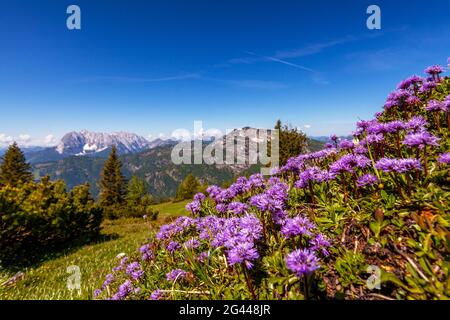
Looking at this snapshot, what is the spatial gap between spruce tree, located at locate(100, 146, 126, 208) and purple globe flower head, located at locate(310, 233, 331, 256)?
75316 millimetres

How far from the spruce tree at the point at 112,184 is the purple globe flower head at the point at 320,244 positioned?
247ft

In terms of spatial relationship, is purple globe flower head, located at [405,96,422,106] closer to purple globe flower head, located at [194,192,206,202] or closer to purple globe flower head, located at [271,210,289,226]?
purple globe flower head, located at [271,210,289,226]

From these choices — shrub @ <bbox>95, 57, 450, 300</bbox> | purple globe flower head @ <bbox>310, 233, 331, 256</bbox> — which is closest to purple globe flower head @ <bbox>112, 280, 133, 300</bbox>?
shrub @ <bbox>95, 57, 450, 300</bbox>

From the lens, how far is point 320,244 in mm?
2869

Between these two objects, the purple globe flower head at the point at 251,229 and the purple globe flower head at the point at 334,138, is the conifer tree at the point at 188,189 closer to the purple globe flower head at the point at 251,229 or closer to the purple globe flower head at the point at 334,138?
the purple globe flower head at the point at 334,138

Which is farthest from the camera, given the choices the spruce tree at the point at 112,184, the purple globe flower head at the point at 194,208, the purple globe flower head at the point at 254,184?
the spruce tree at the point at 112,184

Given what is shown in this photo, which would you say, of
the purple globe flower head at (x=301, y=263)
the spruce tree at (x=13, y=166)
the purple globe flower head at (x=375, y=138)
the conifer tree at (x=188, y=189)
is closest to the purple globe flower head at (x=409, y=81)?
the purple globe flower head at (x=375, y=138)

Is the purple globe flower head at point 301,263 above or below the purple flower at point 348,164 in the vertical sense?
below

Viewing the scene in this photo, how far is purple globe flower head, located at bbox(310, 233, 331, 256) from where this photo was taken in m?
2.79

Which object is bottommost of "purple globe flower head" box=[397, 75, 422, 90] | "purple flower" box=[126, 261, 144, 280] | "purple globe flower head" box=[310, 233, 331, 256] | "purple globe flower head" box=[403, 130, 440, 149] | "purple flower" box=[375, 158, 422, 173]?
"purple flower" box=[126, 261, 144, 280]

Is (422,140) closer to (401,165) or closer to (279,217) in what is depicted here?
(401,165)

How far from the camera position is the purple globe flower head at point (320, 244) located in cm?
279

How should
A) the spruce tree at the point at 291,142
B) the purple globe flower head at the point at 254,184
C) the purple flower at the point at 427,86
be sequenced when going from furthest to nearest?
the spruce tree at the point at 291,142 < the purple flower at the point at 427,86 < the purple globe flower head at the point at 254,184
